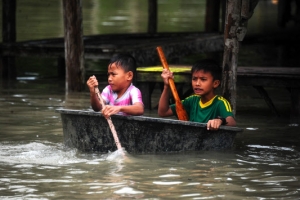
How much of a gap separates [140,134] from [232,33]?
1.89 meters

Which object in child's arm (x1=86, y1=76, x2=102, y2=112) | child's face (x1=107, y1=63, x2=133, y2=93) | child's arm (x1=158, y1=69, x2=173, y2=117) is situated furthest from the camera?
A: child's face (x1=107, y1=63, x2=133, y2=93)

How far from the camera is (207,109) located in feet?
24.6

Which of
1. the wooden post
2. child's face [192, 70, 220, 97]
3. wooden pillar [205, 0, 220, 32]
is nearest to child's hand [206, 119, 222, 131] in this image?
child's face [192, 70, 220, 97]

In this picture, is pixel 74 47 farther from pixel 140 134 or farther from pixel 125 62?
pixel 140 134

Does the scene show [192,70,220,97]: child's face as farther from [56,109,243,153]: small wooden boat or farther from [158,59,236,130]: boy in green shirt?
[56,109,243,153]: small wooden boat

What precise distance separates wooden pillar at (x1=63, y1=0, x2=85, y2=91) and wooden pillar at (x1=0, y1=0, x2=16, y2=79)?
2440 mm

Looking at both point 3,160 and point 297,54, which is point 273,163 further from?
point 297,54

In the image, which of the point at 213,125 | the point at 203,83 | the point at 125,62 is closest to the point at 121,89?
the point at 125,62

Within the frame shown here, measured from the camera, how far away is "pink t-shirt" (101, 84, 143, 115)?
7352 mm

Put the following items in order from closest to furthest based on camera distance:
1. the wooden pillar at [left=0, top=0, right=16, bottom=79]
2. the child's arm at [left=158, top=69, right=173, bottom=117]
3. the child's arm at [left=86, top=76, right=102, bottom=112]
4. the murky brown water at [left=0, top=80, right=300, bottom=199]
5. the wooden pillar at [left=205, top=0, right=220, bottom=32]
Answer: the murky brown water at [left=0, top=80, right=300, bottom=199]
the child's arm at [left=86, top=76, right=102, bottom=112]
the child's arm at [left=158, top=69, right=173, bottom=117]
the wooden pillar at [left=0, top=0, right=16, bottom=79]
the wooden pillar at [left=205, top=0, right=220, bottom=32]

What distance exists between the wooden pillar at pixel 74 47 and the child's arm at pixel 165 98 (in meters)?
4.80

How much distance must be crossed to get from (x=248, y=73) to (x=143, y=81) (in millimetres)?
1494

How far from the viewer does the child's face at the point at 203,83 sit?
24.4 ft

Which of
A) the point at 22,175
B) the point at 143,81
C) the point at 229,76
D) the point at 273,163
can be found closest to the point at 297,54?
the point at 143,81
